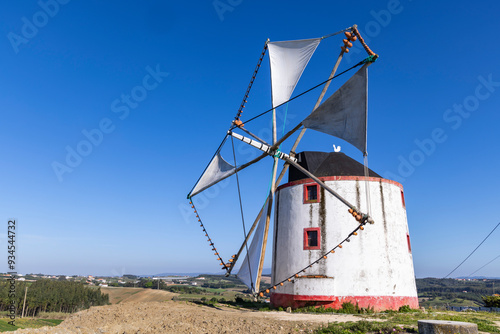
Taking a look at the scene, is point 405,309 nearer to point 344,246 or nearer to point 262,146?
point 344,246

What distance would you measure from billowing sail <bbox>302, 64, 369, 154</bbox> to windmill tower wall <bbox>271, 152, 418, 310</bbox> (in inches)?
304

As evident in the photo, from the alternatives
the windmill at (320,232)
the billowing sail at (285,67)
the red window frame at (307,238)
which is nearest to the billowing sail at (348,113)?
the windmill at (320,232)

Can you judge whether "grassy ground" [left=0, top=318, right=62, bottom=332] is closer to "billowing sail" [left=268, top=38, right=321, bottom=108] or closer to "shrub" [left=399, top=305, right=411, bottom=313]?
"billowing sail" [left=268, top=38, right=321, bottom=108]

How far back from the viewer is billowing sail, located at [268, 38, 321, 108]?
2278 cm

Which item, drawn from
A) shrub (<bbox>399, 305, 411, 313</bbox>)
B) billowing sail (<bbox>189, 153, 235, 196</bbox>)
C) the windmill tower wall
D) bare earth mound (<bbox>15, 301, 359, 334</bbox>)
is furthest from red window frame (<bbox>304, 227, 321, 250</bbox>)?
billowing sail (<bbox>189, 153, 235, 196</bbox>)

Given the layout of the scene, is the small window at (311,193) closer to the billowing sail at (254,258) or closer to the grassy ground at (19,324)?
the billowing sail at (254,258)

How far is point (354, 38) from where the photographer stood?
62.2 ft

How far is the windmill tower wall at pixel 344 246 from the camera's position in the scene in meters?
21.3

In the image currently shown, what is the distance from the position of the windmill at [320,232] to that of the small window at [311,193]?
0.23 feet

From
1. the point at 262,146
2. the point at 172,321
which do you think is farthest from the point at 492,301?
the point at 172,321

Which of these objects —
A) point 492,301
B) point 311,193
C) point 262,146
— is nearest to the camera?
point 262,146

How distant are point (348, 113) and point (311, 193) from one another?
30.4ft

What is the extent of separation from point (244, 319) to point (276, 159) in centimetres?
1007

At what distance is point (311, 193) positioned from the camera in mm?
23656
